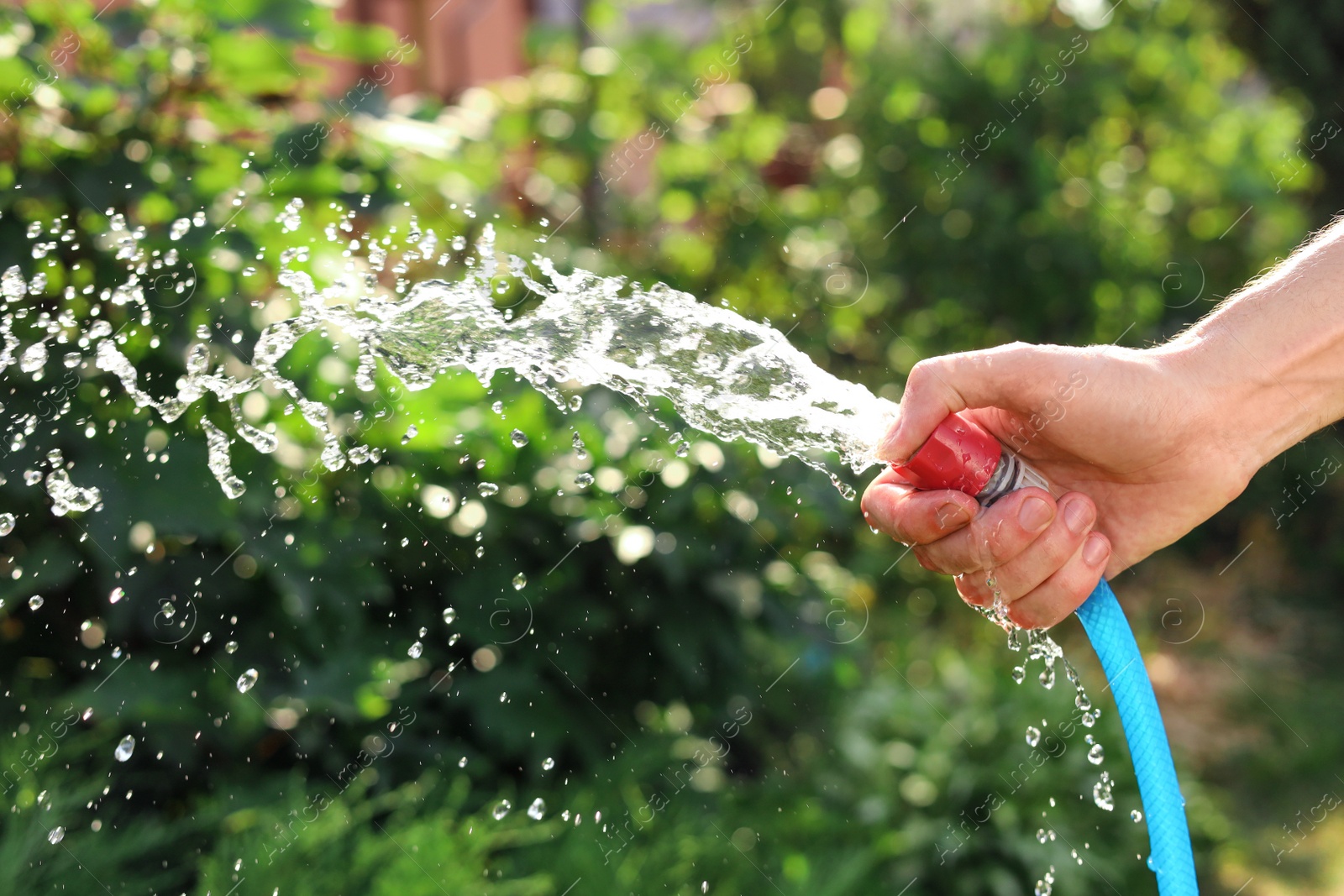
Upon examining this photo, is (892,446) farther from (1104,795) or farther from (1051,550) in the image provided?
(1104,795)

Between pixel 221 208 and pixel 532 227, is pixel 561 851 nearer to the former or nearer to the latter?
pixel 221 208

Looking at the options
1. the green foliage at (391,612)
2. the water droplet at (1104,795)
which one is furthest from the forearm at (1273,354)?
the green foliage at (391,612)

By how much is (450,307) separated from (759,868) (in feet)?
4.18

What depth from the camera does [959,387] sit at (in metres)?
1.36

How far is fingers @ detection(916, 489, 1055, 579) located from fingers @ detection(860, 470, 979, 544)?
0.06ft

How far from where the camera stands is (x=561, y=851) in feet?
Answer: 7.07

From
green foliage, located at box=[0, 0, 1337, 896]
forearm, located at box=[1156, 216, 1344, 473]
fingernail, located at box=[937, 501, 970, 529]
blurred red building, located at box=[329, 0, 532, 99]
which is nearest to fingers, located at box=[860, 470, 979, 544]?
fingernail, located at box=[937, 501, 970, 529]

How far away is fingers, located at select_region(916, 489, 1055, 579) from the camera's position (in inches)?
54.3

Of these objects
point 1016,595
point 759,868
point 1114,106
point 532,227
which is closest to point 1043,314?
point 1114,106

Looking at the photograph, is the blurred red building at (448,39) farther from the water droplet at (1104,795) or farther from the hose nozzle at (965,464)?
the hose nozzle at (965,464)

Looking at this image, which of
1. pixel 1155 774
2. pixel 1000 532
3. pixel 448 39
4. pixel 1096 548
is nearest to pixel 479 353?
pixel 1000 532

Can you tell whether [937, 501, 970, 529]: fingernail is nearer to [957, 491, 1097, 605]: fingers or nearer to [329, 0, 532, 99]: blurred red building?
[957, 491, 1097, 605]: fingers

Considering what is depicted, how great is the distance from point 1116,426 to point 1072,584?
0.21 m

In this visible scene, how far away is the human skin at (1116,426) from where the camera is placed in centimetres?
138
